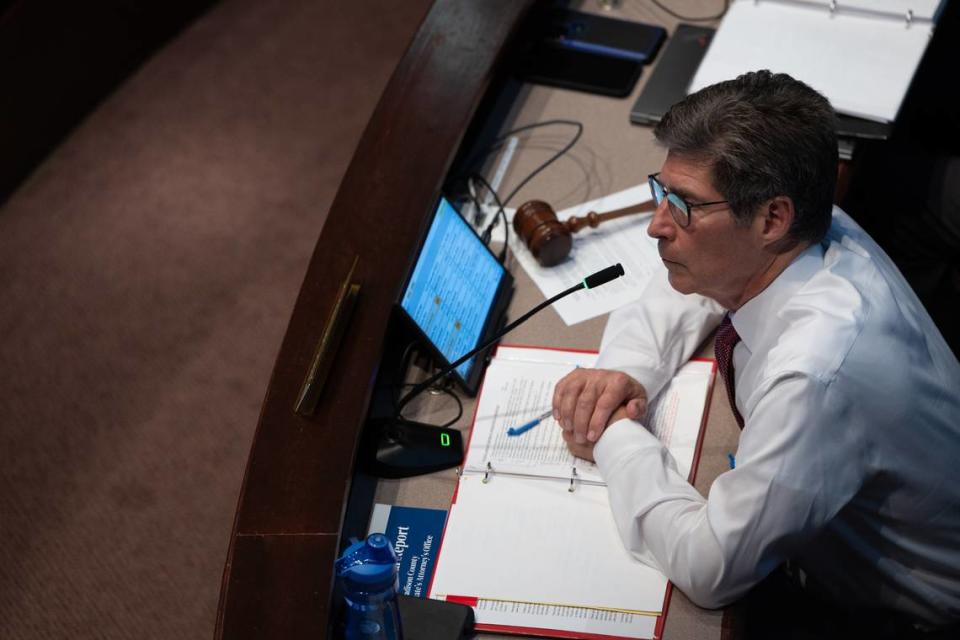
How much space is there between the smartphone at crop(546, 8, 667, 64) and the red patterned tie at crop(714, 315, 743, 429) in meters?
0.90

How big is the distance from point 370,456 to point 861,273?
760 mm

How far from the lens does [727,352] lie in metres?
1.53

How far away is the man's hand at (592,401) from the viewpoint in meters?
1.48

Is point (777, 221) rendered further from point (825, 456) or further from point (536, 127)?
point (536, 127)

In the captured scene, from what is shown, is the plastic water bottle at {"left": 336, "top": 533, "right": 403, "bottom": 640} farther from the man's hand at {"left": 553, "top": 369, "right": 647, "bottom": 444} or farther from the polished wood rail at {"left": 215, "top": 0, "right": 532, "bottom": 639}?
the man's hand at {"left": 553, "top": 369, "right": 647, "bottom": 444}

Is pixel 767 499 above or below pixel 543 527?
above

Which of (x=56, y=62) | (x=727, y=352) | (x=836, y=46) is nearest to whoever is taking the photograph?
(x=727, y=352)

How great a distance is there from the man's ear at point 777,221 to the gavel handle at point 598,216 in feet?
1.70

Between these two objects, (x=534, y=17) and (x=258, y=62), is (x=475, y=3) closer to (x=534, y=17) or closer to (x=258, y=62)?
(x=534, y=17)

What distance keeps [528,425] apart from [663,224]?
1.25 ft

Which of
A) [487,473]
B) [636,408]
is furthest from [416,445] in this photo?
[636,408]

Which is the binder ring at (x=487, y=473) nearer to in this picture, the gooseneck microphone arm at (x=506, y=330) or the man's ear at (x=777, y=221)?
the gooseneck microphone arm at (x=506, y=330)

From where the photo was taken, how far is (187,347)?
2682mm

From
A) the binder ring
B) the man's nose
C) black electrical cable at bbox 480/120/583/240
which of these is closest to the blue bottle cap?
the binder ring
